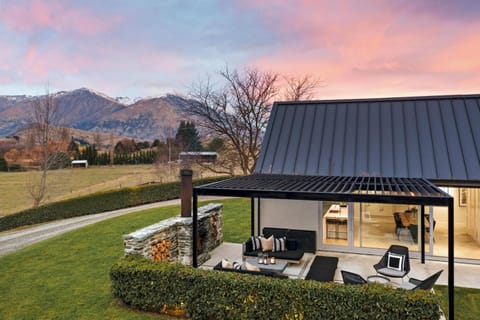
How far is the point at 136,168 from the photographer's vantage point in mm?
35906

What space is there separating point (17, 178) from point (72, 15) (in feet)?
58.1

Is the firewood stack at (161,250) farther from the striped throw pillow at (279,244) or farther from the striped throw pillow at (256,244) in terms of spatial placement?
the striped throw pillow at (279,244)

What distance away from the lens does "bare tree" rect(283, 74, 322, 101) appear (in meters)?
29.5

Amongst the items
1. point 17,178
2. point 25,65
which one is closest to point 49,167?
point 17,178

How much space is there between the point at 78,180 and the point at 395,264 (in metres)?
29.0

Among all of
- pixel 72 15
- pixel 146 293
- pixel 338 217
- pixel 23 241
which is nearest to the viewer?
pixel 146 293

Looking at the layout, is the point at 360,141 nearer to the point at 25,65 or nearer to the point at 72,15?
the point at 72,15

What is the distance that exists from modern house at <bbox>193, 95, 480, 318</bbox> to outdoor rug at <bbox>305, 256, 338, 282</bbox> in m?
1.74

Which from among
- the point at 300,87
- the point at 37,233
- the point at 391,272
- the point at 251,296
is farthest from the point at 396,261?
the point at 300,87

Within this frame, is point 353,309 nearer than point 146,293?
Yes

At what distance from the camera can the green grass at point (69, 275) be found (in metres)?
6.56

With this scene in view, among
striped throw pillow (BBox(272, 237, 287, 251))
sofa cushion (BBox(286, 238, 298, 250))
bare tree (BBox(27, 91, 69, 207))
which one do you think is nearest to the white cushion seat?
sofa cushion (BBox(286, 238, 298, 250))

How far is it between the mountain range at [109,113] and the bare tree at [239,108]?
3888 cm

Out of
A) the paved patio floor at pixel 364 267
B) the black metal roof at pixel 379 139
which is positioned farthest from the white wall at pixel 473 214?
the paved patio floor at pixel 364 267
